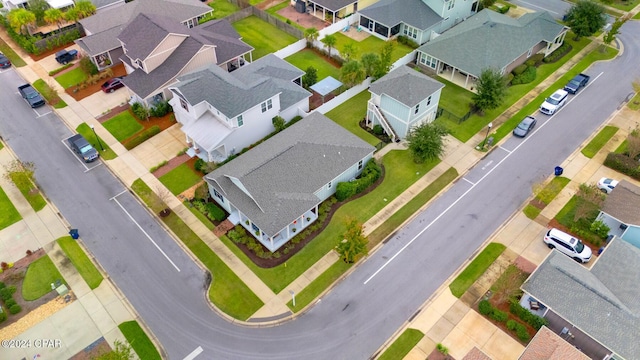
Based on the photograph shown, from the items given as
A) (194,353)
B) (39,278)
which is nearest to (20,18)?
(39,278)

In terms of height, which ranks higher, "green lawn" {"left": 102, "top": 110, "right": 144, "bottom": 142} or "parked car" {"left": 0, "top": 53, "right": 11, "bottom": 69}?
"parked car" {"left": 0, "top": 53, "right": 11, "bottom": 69}

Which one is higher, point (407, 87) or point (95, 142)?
point (407, 87)

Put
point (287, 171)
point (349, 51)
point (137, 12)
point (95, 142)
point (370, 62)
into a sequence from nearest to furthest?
point (287, 171), point (95, 142), point (370, 62), point (349, 51), point (137, 12)

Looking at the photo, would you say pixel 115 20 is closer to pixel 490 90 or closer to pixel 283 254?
pixel 283 254

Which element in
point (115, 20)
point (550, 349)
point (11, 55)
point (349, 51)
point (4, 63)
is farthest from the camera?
point (11, 55)

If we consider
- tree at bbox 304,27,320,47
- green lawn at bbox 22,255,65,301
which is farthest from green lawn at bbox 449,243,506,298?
tree at bbox 304,27,320,47

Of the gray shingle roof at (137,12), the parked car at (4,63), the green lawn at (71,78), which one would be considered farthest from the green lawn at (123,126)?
the parked car at (4,63)

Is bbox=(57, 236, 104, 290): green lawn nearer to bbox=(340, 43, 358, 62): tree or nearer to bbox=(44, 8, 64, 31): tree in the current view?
bbox=(340, 43, 358, 62): tree
